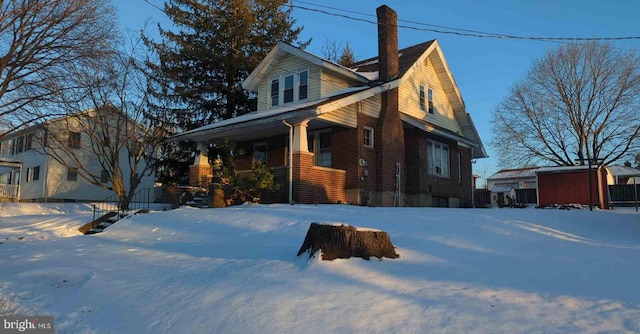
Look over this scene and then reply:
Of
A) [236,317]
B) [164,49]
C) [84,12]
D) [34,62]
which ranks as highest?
[164,49]

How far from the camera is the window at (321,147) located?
1975cm

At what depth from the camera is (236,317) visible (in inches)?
210

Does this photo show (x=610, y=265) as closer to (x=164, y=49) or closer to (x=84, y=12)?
(x=84, y=12)

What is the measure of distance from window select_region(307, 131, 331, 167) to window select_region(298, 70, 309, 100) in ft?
5.49

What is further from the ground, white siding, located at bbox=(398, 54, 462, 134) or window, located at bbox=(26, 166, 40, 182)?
white siding, located at bbox=(398, 54, 462, 134)

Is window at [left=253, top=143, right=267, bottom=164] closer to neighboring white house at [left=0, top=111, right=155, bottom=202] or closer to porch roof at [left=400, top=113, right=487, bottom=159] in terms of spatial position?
porch roof at [left=400, top=113, right=487, bottom=159]

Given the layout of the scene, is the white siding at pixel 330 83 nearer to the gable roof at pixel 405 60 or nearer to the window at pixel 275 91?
the gable roof at pixel 405 60

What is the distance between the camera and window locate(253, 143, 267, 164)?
21.7 m

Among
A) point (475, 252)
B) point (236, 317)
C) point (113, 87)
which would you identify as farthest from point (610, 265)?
point (113, 87)

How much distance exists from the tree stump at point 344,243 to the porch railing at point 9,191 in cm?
3417

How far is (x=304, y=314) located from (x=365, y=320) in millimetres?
690

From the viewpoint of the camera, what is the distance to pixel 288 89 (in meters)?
21.2

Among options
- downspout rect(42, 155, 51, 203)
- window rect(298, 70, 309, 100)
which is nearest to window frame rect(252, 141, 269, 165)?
window rect(298, 70, 309, 100)

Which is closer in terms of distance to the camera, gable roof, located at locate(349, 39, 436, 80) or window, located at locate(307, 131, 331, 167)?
window, located at locate(307, 131, 331, 167)
